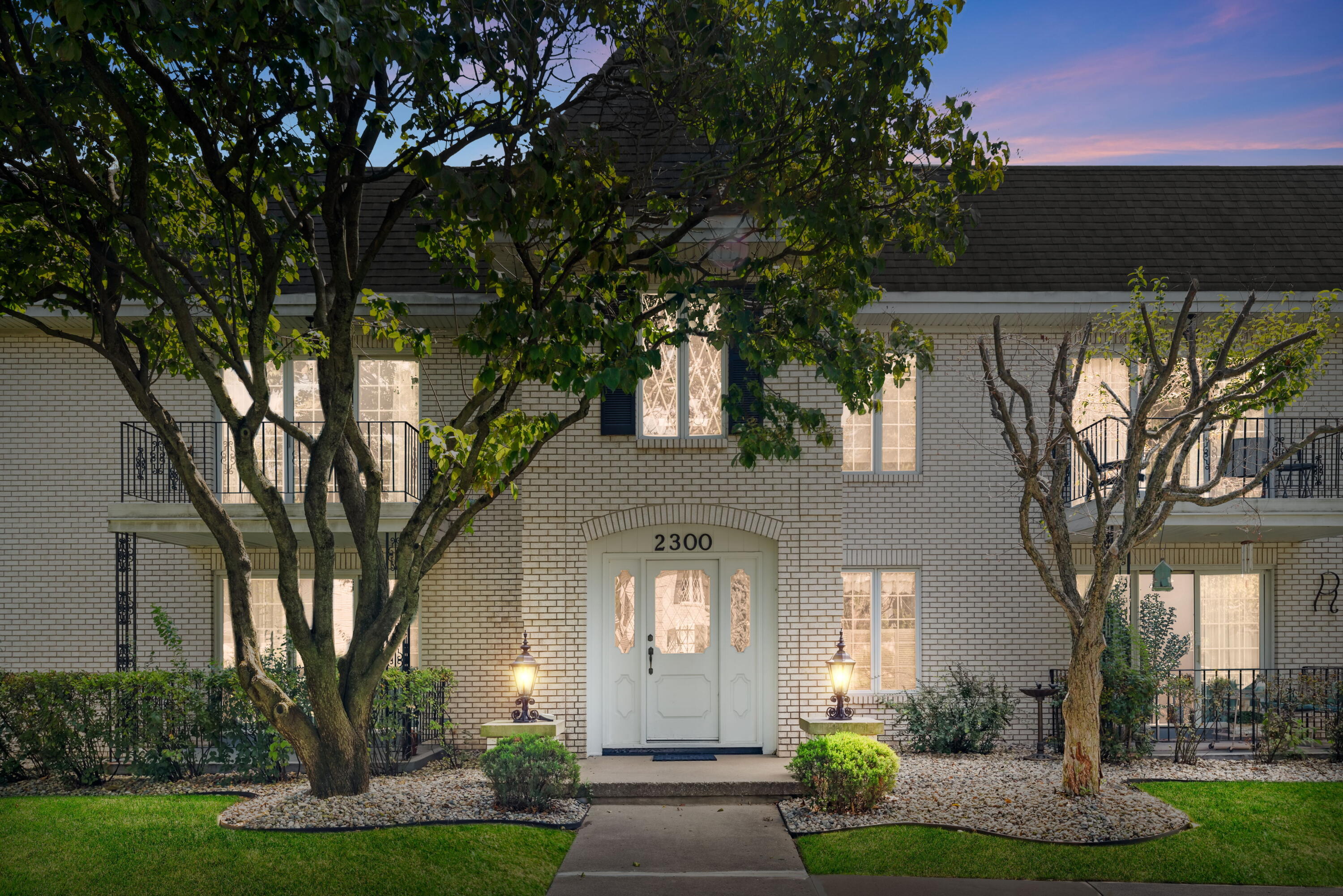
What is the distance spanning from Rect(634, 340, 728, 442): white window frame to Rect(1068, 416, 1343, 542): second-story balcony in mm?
4423

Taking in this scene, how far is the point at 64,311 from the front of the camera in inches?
407

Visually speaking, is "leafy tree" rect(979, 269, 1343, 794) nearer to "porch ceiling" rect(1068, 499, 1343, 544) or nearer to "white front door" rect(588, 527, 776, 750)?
"porch ceiling" rect(1068, 499, 1343, 544)

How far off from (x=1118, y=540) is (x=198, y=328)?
9314 mm

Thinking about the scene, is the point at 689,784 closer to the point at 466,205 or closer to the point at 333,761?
the point at 333,761

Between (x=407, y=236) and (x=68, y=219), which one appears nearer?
(x=68, y=219)

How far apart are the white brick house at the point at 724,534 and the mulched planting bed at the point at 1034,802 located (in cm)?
233

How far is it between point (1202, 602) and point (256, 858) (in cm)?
1275

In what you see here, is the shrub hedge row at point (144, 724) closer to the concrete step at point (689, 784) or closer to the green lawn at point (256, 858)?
the green lawn at point (256, 858)

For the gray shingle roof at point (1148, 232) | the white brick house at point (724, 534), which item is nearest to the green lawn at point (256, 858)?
the white brick house at point (724, 534)

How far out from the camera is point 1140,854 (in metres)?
8.79

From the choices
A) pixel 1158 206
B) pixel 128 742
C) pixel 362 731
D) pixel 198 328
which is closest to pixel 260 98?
pixel 198 328

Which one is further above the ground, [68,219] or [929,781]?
[68,219]

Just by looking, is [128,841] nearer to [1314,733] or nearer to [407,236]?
[407,236]

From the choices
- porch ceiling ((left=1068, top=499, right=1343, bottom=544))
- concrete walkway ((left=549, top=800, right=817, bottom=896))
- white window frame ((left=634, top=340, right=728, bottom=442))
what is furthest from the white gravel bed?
porch ceiling ((left=1068, top=499, right=1343, bottom=544))
